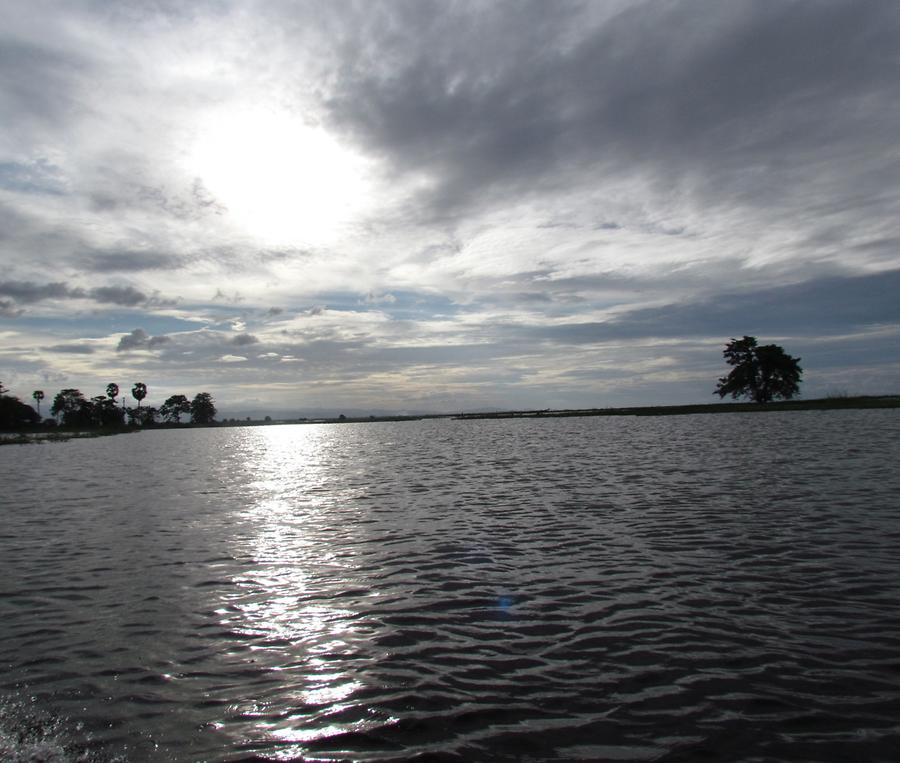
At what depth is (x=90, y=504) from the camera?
36.7m

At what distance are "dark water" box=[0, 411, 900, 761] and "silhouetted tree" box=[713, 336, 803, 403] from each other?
157 m

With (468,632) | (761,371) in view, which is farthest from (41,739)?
(761,371)

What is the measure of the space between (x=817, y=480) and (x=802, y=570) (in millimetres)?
20175

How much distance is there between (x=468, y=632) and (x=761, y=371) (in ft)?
606

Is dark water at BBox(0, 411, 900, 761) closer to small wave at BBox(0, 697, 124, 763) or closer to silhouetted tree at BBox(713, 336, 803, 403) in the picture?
small wave at BBox(0, 697, 124, 763)

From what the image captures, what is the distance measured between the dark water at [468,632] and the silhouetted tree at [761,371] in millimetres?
157336

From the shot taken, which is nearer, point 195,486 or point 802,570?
point 802,570

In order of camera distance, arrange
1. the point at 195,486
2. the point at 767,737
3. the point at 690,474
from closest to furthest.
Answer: the point at 767,737
the point at 690,474
the point at 195,486

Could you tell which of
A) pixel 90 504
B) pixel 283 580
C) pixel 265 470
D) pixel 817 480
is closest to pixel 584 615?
pixel 283 580

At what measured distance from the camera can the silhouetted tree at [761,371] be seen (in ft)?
561

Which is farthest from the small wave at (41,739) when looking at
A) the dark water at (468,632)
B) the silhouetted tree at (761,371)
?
the silhouetted tree at (761,371)

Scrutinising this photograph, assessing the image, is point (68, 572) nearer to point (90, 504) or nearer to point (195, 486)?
point (90, 504)

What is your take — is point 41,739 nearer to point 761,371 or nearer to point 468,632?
point 468,632

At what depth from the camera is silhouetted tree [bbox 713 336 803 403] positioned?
17088 centimetres
